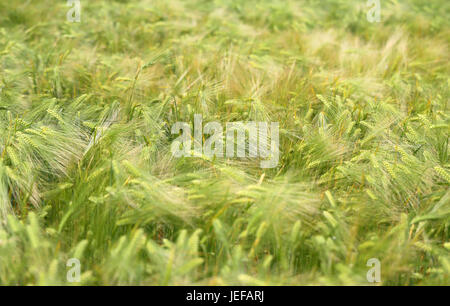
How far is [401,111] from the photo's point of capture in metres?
2.25

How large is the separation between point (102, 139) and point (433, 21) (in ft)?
10.1

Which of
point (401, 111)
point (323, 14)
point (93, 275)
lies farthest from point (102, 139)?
point (323, 14)

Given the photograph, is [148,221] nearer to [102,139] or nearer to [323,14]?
[102,139]

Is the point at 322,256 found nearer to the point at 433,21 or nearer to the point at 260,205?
the point at 260,205

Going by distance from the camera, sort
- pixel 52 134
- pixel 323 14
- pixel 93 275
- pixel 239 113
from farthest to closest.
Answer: pixel 323 14 < pixel 239 113 < pixel 52 134 < pixel 93 275

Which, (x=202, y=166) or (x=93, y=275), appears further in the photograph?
(x=202, y=166)

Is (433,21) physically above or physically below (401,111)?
above

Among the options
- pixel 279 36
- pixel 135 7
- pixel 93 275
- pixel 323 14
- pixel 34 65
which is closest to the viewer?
pixel 93 275

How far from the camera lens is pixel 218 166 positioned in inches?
63.5

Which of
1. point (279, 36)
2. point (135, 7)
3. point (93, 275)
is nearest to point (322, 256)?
point (93, 275)

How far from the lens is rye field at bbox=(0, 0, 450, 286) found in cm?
133

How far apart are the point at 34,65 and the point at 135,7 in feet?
4.19

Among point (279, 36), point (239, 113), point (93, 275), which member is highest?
point (279, 36)

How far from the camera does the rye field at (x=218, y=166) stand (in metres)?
1.33
